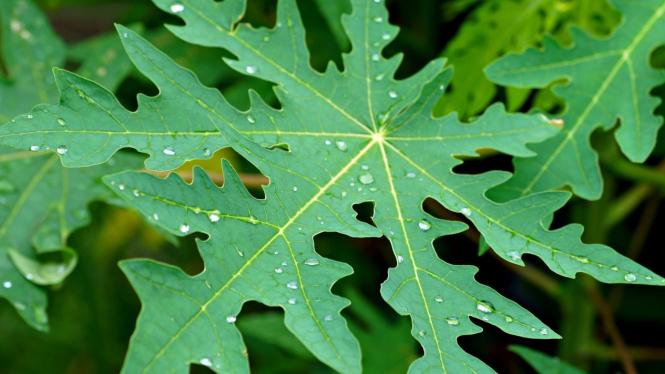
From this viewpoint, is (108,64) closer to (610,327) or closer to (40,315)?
(40,315)

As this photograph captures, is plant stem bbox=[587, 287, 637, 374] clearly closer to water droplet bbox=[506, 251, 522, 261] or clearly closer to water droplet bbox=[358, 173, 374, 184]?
water droplet bbox=[506, 251, 522, 261]

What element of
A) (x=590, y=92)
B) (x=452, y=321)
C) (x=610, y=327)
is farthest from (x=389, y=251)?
(x=452, y=321)

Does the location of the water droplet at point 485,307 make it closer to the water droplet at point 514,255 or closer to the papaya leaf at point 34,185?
the water droplet at point 514,255

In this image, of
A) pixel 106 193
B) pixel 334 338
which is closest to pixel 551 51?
pixel 334 338

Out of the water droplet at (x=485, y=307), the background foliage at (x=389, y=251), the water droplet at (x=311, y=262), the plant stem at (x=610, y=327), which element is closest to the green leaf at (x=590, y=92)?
the background foliage at (x=389, y=251)

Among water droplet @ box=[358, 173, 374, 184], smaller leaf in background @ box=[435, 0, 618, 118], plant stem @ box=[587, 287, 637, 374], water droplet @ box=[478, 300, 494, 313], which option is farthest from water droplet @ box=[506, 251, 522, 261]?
plant stem @ box=[587, 287, 637, 374]

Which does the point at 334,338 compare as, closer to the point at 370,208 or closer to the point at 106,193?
the point at 106,193
